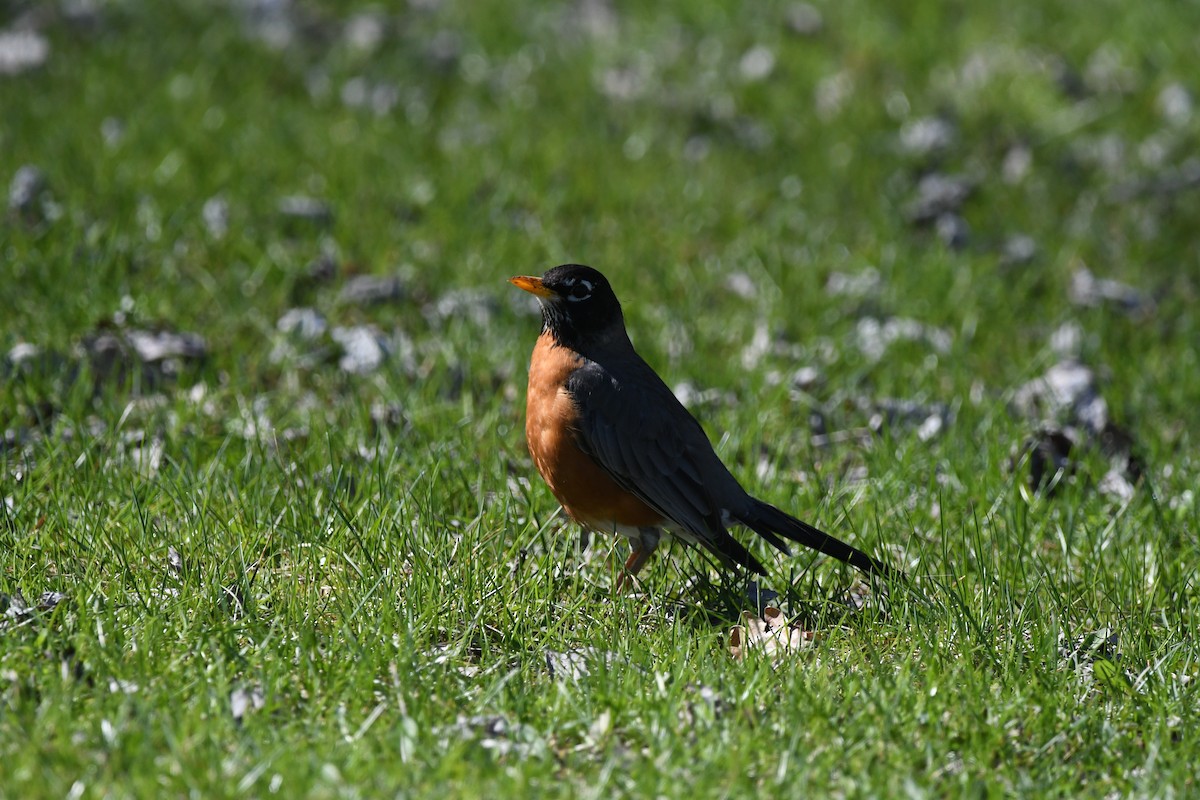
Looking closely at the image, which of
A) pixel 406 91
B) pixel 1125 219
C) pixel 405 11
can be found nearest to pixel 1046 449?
pixel 1125 219

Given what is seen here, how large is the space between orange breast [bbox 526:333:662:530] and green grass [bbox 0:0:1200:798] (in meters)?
0.17

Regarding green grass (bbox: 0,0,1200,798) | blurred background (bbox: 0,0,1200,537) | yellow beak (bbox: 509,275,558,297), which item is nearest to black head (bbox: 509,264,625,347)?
yellow beak (bbox: 509,275,558,297)

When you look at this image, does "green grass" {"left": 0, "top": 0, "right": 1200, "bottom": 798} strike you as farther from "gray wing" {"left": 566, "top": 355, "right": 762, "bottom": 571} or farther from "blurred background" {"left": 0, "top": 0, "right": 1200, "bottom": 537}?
"gray wing" {"left": 566, "top": 355, "right": 762, "bottom": 571}

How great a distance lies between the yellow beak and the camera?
3877 mm

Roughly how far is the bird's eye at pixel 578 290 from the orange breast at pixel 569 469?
8.8 inches

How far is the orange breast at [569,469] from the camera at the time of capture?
12.2ft

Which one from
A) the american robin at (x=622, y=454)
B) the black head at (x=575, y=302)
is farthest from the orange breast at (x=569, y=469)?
the black head at (x=575, y=302)

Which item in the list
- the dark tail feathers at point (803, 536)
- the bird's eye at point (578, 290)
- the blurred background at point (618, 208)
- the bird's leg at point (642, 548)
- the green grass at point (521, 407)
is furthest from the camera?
the blurred background at point (618, 208)

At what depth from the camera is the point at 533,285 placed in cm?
390

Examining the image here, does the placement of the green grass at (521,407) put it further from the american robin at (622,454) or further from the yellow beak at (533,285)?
the yellow beak at (533,285)

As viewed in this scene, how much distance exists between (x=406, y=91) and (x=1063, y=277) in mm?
3854

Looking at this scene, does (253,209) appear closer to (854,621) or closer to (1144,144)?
(854,621)

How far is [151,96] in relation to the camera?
23.0ft

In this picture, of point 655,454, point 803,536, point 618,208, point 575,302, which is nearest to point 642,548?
point 655,454
